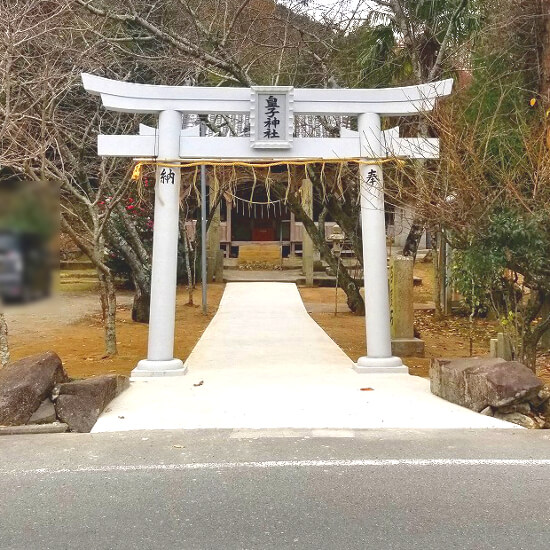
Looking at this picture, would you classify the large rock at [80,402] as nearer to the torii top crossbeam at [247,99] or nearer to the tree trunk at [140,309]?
the torii top crossbeam at [247,99]

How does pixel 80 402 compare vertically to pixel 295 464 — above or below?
above

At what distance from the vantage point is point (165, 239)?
26.0ft

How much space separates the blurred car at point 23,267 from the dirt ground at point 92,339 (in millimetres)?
7525

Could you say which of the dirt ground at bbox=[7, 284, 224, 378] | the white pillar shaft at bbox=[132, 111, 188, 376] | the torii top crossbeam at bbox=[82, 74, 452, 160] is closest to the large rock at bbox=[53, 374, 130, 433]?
the white pillar shaft at bbox=[132, 111, 188, 376]

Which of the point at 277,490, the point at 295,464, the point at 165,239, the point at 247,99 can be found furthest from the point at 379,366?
the point at 277,490

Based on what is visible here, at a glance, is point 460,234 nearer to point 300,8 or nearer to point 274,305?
point 300,8

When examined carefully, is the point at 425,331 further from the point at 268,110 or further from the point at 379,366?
the point at 268,110

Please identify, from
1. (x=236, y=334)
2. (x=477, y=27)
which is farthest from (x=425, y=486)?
(x=477, y=27)

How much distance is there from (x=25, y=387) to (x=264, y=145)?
13.2 feet

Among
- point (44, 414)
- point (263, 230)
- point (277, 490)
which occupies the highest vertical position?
point (263, 230)

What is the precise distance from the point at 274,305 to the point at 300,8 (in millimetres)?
6495

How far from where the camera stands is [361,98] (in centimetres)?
810

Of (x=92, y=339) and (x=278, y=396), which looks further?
(x=92, y=339)

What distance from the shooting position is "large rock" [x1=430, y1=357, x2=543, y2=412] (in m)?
5.75
